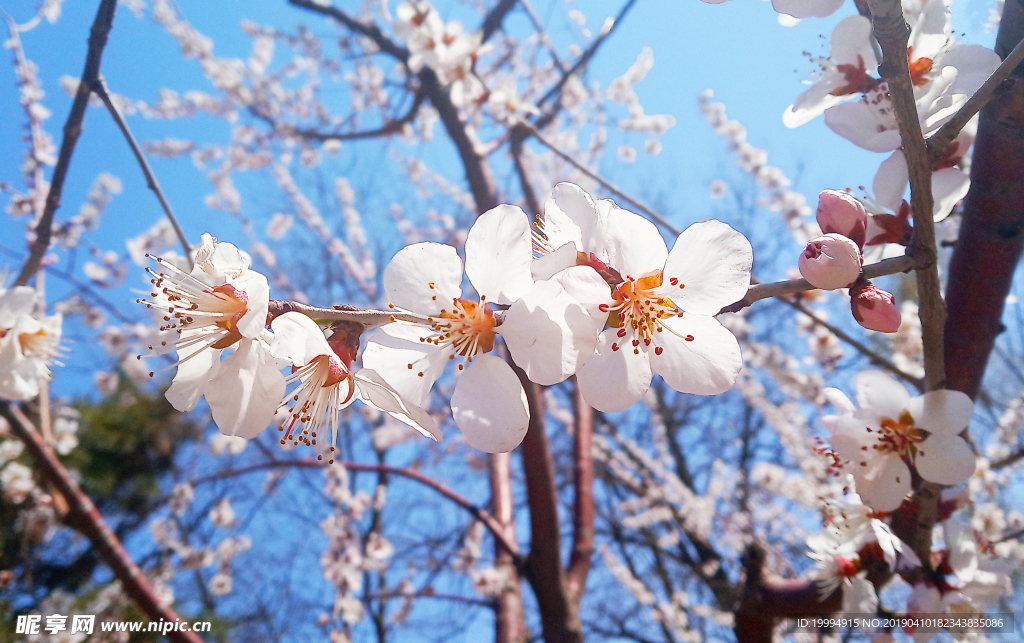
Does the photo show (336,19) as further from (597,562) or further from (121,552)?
(597,562)

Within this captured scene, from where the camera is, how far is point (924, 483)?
809 mm

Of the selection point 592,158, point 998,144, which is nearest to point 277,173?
point 592,158

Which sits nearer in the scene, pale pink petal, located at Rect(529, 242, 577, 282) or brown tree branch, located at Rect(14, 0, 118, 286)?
pale pink petal, located at Rect(529, 242, 577, 282)

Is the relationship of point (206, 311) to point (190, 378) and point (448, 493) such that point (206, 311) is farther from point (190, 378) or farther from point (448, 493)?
point (448, 493)

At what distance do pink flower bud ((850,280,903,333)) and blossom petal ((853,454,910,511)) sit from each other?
1.24 feet

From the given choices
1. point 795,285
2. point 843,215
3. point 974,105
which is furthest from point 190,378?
point 974,105

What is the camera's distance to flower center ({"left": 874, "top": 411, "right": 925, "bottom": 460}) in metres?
0.83

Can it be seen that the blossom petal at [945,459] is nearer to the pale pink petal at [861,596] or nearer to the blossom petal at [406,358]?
the pale pink petal at [861,596]

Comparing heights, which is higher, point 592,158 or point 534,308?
point 592,158

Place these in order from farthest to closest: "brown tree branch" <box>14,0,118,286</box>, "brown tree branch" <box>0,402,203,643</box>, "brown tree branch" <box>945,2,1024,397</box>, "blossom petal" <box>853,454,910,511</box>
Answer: "brown tree branch" <box>0,402,203,643</box>
"brown tree branch" <box>14,0,118,286</box>
"blossom petal" <box>853,454,910,511</box>
"brown tree branch" <box>945,2,1024,397</box>

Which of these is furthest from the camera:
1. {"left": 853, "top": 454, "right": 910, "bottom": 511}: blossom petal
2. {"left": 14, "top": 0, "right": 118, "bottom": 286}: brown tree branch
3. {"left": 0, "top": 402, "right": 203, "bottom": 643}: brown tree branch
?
{"left": 0, "top": 402, "right": 203, "bottom": 643}: brown tree branch

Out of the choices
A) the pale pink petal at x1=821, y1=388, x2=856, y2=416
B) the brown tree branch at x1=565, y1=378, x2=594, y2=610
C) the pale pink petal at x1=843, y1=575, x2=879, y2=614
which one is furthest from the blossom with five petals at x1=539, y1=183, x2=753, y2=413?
the brown tree branch at x1=565, y1=378, x2=594, y2=610

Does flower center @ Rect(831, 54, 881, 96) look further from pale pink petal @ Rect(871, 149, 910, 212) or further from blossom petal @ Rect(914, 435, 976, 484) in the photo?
blossom petal @ Rect(914, 435, 976, 484)

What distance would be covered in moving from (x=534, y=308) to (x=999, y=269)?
78 centimetres
